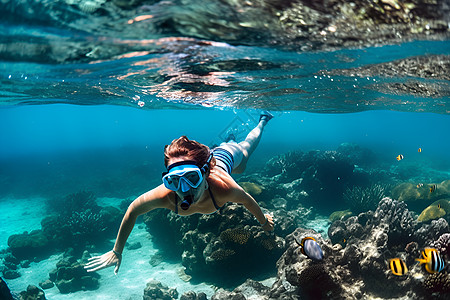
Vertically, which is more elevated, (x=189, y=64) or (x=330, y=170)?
(x=189, y=64)

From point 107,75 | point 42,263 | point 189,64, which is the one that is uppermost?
point 189,64

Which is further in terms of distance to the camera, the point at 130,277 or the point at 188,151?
the point at 130,277

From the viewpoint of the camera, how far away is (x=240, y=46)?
7496 mm

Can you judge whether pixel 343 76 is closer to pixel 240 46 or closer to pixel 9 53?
pixel 240 46

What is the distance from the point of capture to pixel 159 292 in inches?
339

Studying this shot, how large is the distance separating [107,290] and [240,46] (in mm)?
10060

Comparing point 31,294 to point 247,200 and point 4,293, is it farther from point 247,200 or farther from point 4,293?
point 247,200

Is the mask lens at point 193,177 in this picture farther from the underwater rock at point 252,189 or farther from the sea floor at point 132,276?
the underwater rock at point 252,189

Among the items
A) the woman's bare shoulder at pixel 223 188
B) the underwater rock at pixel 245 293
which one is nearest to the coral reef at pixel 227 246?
the underwater rock at pixel 245 293

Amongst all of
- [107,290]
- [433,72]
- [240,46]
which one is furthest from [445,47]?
[107,290]

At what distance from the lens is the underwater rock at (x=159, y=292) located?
8.49 meters

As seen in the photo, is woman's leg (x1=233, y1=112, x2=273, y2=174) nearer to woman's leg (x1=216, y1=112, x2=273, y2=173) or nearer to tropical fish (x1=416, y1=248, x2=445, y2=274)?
woman's leg (x1=216, y1=112, x2=273, y2=173)

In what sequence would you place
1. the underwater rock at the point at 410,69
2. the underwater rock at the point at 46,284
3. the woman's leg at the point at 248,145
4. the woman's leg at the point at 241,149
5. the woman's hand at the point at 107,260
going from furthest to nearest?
the underwater rock at the point at 46,284, the woman's leg at the point at 248,145, the underwater rock at the point at 410,69, the woman's leg at the point at 241,149, the woman's hand at the point at 107,260

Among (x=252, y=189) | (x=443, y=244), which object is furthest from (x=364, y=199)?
(x=443, y=244)
